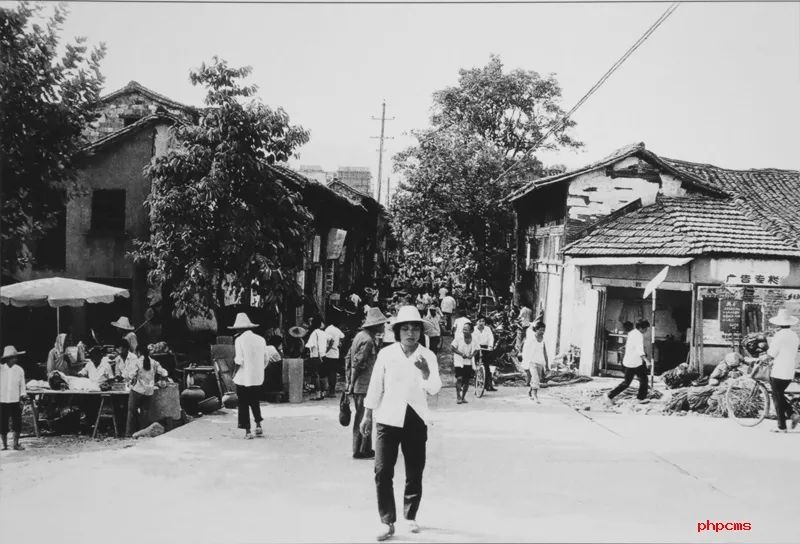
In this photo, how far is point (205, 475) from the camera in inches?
259

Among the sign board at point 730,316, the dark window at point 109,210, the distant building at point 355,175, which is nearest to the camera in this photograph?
the sign board at point 730,316

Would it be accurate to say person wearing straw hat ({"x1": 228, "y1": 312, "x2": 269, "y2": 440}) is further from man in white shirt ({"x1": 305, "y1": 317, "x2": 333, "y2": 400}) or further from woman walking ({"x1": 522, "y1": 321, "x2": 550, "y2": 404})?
woman walking ({"x1": 522, "y1": 321, "x2": 550, "y2": 404})

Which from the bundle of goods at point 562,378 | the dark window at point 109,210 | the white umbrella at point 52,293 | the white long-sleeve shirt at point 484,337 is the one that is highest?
the dark window at point 109,210

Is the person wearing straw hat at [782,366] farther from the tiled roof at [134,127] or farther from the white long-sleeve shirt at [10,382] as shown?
the tiled roof at [134,127]

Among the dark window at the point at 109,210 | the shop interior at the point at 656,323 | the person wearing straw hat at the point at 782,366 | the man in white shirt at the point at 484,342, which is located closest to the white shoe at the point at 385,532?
the person wearing straw hat at the point at 782,366

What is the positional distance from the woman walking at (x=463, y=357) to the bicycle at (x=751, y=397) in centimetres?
375

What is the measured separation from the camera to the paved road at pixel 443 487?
5223mm

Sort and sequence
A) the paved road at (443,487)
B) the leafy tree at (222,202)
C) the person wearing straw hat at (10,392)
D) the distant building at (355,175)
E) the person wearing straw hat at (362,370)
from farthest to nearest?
the distant building at (355,175) < the leafy tree at (222,202) < the person wearing straw hat at (10,392) < the person wearing straw hat at (362,370) < the paved road at (443,487)

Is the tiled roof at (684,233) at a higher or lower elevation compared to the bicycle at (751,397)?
higher

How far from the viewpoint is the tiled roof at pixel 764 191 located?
13.0 m

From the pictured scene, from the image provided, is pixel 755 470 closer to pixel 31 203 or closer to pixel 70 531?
pixel 70 531

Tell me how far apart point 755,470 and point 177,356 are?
8769 millimetres

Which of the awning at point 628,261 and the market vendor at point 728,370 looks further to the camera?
the awning at point 628,261

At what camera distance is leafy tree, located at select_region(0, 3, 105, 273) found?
7.45 metres
